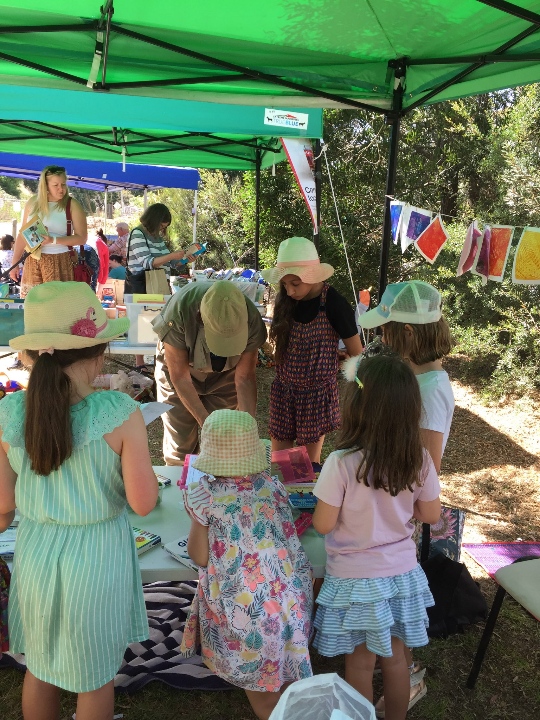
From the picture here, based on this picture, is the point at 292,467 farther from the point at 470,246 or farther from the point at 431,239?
the point at 431,239

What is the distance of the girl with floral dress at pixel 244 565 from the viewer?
5.49ft

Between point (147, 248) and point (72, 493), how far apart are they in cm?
451

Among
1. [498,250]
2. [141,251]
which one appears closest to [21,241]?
[141,251]

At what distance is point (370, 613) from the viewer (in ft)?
5.82

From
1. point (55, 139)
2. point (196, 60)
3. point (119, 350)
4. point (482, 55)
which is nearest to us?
point (482, 55)

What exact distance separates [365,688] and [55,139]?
7.19 meters

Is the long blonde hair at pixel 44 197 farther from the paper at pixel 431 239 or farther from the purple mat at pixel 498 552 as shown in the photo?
the purple mat at pixel 498 552

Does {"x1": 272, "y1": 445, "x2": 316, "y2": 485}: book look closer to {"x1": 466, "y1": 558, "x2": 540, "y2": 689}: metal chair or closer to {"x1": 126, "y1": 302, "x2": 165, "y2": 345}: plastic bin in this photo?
{"x1": 466, "y1": 558, "x2": 540, "y2": 689}: metal chair

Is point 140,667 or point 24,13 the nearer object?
point 140,667

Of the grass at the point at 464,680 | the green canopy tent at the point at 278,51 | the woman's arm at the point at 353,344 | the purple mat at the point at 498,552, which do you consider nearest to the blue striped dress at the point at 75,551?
the grass at the point at 464,680

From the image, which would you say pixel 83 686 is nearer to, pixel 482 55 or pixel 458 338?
pixel 482 55

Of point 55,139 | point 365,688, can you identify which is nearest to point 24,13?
point 365,688

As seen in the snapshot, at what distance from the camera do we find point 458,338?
6.86m

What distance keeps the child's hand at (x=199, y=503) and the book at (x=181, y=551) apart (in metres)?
0.21
